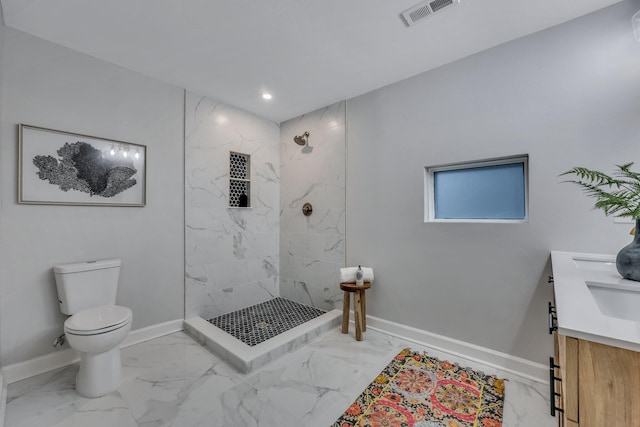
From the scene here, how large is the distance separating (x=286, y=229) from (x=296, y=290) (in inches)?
30.8

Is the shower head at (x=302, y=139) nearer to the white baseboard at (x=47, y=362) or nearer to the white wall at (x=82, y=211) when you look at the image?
the white wall at (x=82, y=211)

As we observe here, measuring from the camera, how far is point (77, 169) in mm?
2068

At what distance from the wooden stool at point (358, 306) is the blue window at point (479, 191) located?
89 centimetres

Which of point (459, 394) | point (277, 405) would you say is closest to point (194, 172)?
point (277, 405)

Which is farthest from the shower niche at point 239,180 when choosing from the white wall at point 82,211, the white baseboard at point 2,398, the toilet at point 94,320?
the white baseboard at point 2,398

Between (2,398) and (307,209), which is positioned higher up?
(307,209)

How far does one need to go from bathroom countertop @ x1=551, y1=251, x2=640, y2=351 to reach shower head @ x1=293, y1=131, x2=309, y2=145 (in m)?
2.50

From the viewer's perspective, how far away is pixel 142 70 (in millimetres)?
2340

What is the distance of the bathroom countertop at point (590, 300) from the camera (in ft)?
2.18

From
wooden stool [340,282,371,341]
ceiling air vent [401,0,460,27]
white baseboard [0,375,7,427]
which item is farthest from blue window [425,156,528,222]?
white baseboard [0,375,7,427]

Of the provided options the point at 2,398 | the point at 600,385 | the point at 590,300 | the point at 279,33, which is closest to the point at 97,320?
the point at 2,398

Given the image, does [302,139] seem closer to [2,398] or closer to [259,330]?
[259,330]

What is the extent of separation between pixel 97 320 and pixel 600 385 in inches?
96.8

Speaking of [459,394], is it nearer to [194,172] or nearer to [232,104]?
[194,172]
